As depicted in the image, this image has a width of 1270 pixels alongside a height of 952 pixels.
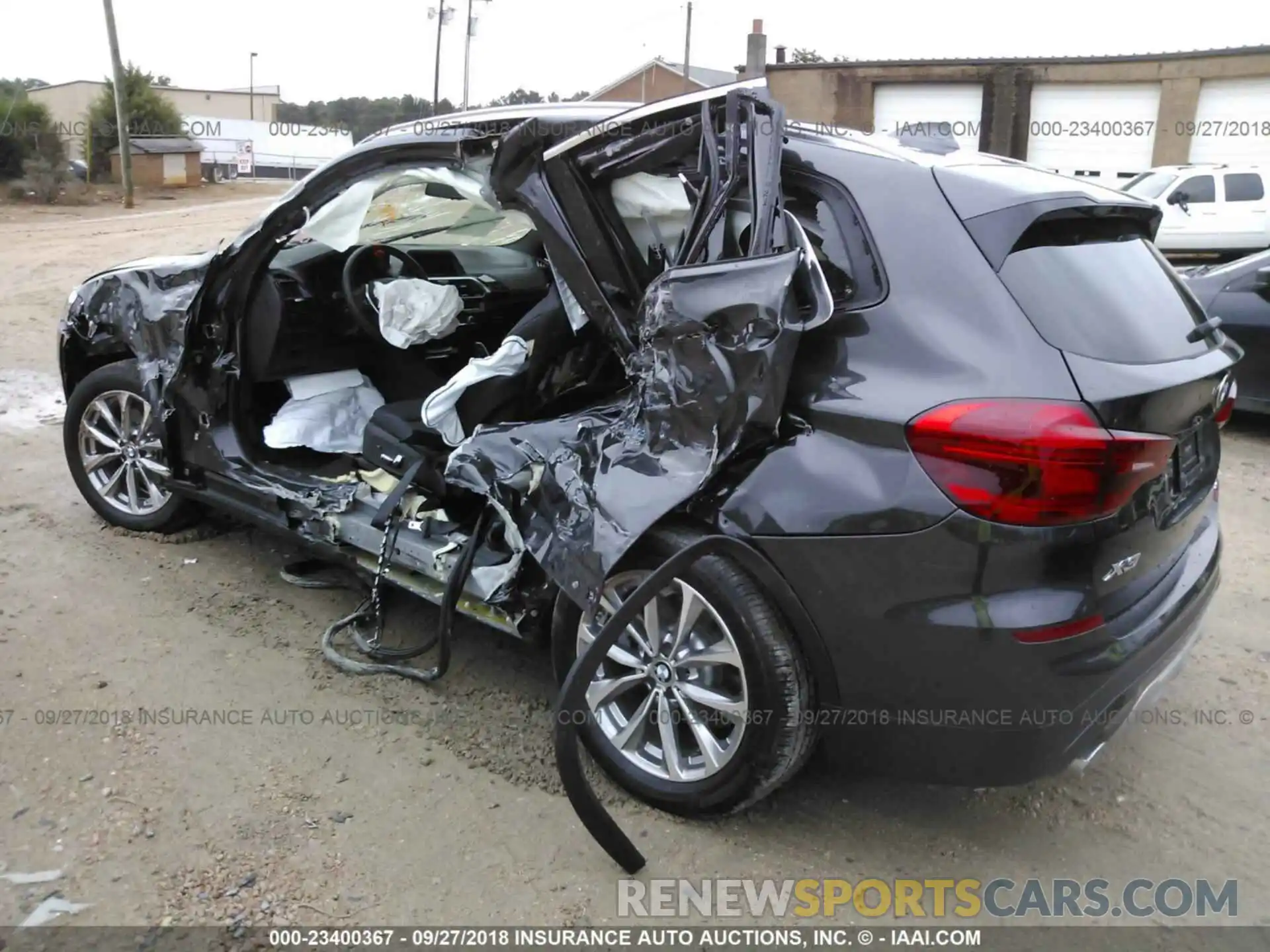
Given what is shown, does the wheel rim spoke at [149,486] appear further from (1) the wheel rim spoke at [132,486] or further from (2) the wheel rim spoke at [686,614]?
(2) the wheel rim spoke at [686,614]

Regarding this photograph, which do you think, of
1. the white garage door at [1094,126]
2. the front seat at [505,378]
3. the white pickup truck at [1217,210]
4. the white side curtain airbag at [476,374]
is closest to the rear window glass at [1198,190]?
the white pickup truck at [1217,210]

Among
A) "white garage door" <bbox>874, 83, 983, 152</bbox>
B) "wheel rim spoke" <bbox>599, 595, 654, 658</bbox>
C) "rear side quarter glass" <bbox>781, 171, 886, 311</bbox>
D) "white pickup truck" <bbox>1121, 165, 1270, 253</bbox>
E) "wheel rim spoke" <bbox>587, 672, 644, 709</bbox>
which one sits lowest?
"wheel rim spoke" <bbox>587, 672, 644, 709</bbox>

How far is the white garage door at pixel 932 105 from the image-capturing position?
90.8 feet

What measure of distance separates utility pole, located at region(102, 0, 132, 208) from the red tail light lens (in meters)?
29.9

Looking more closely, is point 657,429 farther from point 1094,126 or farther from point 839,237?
point 1094,126

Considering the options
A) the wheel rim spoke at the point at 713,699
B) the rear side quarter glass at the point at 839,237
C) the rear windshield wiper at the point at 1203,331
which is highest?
the rear side quarter glass at the point at 839,237

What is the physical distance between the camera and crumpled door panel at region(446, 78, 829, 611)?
8.15ft

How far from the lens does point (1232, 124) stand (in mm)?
25188

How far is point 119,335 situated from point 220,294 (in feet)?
2.77

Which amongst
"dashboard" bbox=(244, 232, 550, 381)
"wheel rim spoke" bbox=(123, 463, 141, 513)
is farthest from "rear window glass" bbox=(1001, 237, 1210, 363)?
"wheel rim spoke" bbox=(123, 463, 141, 513)

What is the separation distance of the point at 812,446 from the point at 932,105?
95.1ft

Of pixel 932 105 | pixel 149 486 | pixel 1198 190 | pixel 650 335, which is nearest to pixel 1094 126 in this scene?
pixel 932 105

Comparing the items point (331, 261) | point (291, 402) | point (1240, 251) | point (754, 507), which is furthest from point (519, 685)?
point (1240, 251)

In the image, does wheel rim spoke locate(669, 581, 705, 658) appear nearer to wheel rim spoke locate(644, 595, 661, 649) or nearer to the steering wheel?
wheel rim spoke locate(644, 595, 661, 649)
